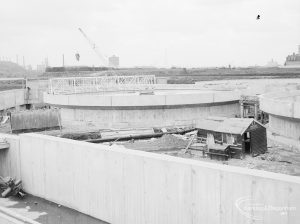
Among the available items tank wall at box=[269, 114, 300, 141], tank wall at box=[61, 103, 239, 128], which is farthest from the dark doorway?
tank wall at box=[61, 103, 239, 128]

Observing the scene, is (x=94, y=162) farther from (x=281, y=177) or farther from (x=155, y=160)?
(x=281, y=177)

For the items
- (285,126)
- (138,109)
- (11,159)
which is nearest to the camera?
(11,159)

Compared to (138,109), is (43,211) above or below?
below

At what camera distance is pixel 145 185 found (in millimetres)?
6625

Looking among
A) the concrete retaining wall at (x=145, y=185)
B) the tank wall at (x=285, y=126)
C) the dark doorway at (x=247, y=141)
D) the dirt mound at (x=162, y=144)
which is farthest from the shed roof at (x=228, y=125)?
the concrete retaining wall at (x=145, y=185)

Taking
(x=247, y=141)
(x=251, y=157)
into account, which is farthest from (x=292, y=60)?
(x=251, y=157)

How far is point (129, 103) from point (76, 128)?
3.48 m

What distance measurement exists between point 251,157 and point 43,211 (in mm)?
8452

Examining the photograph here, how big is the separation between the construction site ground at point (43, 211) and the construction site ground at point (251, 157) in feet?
21.2

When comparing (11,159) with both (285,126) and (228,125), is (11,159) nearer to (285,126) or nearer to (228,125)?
(228,125)

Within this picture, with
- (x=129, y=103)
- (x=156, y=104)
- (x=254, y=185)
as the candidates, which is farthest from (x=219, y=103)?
(x=254, y=185)

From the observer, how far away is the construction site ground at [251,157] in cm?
1198

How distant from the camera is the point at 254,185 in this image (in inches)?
209

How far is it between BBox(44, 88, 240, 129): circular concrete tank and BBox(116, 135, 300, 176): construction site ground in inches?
127
